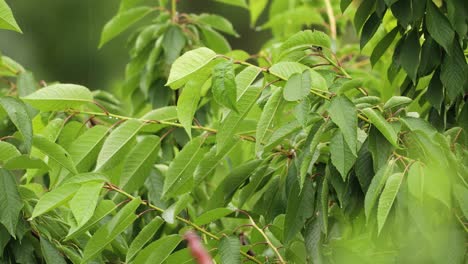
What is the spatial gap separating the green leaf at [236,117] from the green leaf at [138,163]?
0.35 metres

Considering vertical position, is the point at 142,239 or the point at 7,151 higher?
the point at 7,151

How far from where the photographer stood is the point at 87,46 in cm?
1270

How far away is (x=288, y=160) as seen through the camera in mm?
2809

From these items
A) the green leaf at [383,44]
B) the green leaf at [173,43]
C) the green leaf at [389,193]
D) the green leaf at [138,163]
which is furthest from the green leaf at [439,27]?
the green leaf at [173,43]

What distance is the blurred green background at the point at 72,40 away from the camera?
39.0 feet

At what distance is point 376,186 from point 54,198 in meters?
0.69

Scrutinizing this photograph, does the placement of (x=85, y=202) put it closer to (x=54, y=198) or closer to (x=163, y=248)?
(x=54, y=198)

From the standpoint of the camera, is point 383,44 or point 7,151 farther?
point 383,44

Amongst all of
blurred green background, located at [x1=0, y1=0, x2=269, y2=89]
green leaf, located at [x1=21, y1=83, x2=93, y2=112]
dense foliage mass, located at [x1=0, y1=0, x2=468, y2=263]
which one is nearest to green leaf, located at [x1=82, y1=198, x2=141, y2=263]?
dense foliage mass, located at [x1=0, y1=0, x2=468, y2=263]

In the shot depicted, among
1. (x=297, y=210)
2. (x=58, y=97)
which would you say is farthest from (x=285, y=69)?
(x=58, y=97)

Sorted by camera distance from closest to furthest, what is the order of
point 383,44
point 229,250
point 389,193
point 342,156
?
point 389,193, point 342,156, point 229,250, point 383,44

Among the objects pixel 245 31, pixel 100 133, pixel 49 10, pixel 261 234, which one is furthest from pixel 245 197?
pixel 49 10

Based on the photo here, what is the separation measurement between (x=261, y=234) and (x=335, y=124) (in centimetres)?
37

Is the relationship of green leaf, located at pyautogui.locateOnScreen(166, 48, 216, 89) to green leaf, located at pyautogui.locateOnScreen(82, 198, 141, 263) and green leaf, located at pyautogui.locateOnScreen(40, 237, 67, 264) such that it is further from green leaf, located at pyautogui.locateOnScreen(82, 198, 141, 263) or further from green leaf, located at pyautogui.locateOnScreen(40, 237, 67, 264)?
green leaf, located at pyautogui.locateOnScreen(40, 237, 67, 264)
